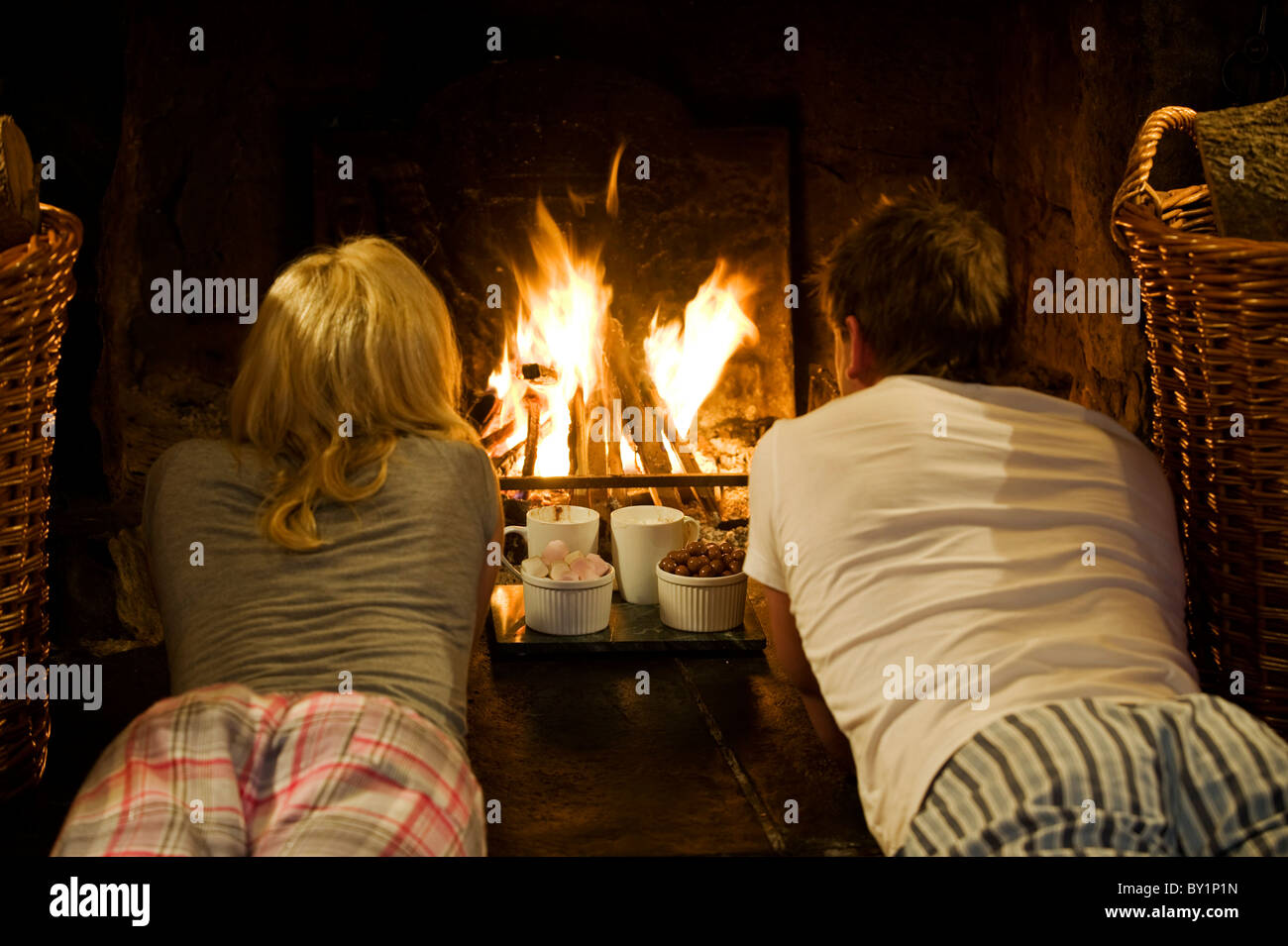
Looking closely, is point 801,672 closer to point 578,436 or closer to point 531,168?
point 578,436

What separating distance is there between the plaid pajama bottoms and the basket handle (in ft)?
4.36

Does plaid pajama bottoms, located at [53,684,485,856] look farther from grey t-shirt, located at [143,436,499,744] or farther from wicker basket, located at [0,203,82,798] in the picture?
wicker basket, located at [0,203,82,798]

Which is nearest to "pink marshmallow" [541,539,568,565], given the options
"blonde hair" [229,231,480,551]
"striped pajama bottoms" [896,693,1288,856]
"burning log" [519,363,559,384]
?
"blonde hair" [229,231,480,551]

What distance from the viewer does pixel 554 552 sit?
7.32ft

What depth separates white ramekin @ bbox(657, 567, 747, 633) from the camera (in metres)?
2.21

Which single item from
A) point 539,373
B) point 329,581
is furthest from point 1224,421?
point 539,373

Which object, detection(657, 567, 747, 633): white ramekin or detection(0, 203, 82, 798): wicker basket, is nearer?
detection(0, 203, 82, 798): wicker basket

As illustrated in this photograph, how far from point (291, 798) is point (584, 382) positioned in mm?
1926

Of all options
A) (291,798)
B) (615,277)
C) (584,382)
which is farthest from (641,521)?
(291,798)

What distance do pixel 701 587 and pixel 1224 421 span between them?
2.96ft

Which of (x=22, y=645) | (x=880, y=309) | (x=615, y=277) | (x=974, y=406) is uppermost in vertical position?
(x=615, y=277)

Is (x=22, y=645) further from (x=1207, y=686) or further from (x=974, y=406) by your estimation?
(x=1207, y=686)

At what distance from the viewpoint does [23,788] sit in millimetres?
1833

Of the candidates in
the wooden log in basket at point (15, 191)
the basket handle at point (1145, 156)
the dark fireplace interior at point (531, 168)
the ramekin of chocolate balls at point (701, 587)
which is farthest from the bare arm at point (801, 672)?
the wooden log in basket at point (15, 191)
